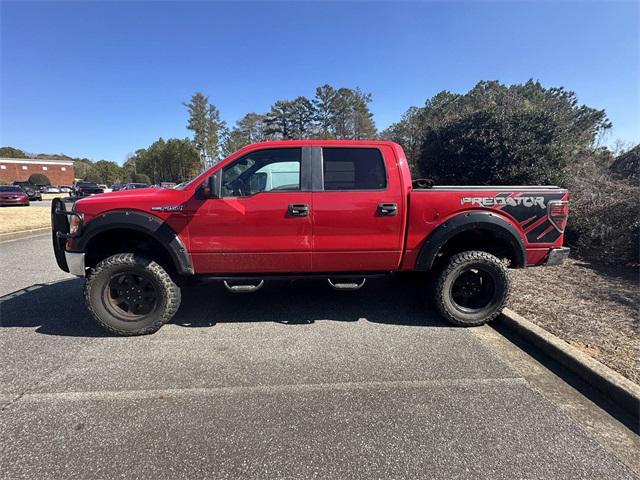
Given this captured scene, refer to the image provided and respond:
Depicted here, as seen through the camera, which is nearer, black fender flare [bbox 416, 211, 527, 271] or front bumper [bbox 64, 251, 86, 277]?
front bumper [bbox 64, 251, 86, 277]

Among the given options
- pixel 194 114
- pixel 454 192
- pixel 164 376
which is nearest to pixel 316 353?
pixel 164 376

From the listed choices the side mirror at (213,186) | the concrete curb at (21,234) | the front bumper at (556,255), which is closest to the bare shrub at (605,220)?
the front bumper at (556,255)

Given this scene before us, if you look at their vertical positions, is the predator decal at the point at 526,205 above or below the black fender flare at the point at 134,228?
above

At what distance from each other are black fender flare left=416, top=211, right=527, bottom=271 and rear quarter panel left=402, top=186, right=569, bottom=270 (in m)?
0.05

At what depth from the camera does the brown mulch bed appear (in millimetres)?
3035

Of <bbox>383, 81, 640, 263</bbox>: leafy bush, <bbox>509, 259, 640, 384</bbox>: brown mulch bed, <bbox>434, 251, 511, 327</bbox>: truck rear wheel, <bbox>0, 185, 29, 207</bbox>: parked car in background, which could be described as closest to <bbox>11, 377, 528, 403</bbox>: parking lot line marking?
<bbox>509, 259, 640, 384</bbox>: brown mulch bed

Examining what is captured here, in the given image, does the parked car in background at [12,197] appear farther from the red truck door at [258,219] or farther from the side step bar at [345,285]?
the side step bar at [345,285]

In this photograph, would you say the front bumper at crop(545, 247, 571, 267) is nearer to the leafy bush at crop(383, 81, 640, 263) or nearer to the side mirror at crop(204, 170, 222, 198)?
the leafy bush at crop(383, 81, 640, 263)

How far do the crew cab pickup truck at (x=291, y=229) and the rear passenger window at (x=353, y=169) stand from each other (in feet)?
0.04

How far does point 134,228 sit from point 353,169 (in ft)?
7.63

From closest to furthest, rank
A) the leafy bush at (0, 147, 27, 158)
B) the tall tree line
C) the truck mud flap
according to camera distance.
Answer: the truck mud flap, the tall tree line, the leafy bush at (0, 147, 27, 158)

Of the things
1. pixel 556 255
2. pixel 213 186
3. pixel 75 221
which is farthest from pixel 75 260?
pixel 556 255

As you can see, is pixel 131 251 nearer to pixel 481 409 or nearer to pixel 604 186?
pixel 481 409

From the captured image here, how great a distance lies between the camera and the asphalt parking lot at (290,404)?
199cm
